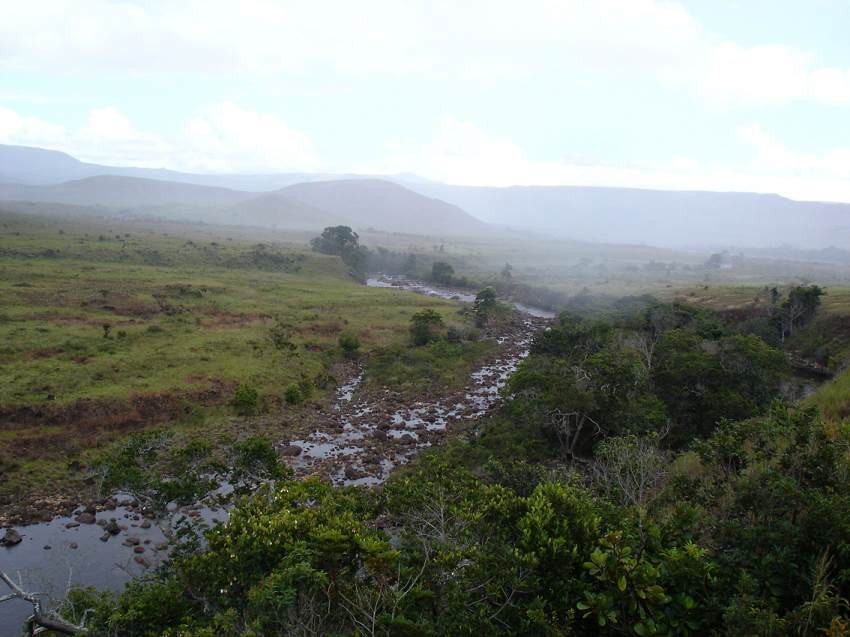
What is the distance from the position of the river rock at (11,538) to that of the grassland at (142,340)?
3.56 metres

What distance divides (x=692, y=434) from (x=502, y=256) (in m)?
165

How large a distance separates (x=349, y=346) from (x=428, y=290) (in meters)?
53.2

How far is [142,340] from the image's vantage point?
43.2 m

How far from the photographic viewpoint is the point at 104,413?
31.8 meters

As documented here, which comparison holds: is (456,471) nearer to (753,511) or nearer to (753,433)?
(753,511)

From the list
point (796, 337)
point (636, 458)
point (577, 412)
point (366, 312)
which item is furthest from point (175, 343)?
point (796, 337)

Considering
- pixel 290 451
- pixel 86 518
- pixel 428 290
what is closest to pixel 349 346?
pixel 290 451

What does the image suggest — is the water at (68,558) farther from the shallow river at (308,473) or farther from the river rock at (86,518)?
the river rock at (86,518)

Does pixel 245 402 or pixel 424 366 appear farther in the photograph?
pixel 424 366

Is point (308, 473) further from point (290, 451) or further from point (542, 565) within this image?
point (542, 565)

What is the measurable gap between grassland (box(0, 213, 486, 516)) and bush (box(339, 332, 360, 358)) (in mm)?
893

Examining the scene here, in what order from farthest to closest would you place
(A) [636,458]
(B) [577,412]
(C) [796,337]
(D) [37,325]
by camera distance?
(C) [796,337] → (D) [37,325] → (B) [577,412] → (A) [636,458]

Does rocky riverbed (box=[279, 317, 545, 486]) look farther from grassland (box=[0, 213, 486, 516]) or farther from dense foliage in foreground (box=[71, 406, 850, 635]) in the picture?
dense foliage in foreground (box=[71, 406, 850, 635])

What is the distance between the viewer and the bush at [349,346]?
50.6 m
